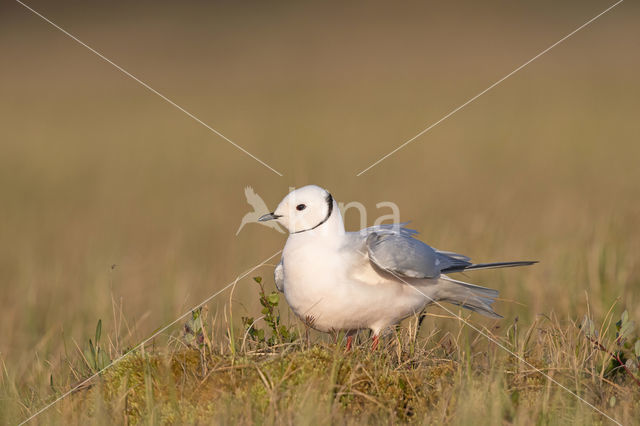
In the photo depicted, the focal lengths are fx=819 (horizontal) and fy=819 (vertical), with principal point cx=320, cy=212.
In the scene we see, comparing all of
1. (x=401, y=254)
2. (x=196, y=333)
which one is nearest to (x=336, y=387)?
(x=196, y=333)

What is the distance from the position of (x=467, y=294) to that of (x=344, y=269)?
1.03 metres

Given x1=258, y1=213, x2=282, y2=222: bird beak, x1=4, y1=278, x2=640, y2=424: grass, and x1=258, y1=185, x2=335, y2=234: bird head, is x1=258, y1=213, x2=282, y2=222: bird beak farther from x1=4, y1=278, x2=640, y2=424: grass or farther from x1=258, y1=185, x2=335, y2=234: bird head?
x1=4, y1=278, x2=640, y2=424: grass

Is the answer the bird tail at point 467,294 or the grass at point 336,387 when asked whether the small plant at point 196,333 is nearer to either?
the grass at point 336,387

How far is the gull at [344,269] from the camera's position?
175 inches

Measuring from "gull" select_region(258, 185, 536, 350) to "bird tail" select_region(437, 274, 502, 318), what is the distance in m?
0.17

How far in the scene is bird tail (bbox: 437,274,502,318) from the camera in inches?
200

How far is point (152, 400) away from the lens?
3.74 metres

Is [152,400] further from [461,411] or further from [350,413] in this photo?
[461,411]

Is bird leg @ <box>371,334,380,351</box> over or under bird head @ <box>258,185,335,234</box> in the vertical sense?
under

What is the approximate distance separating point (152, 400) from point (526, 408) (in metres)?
1.69

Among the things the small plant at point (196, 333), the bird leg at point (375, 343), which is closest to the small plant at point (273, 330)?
the small plant at point (196, 333)

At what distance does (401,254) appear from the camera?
4.61 metres

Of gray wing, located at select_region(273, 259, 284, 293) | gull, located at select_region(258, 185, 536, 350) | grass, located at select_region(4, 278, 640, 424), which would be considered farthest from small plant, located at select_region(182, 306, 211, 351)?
gray wing, located at select_region(273, 259, 284, 293)

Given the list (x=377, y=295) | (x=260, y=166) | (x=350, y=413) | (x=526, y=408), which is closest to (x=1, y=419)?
(x=350, y=413)
